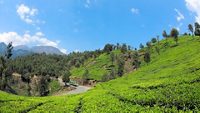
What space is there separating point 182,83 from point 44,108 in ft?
115

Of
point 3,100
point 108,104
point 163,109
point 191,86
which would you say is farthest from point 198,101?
point 3,100

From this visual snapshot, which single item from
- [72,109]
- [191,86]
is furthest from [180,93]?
[72,109]

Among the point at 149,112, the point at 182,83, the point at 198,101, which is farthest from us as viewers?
the point at 182,83

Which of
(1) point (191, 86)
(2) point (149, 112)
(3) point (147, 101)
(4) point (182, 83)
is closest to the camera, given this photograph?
(2) point (149, 112)

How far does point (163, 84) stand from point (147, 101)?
1849 cm

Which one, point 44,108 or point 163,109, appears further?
point 44,108

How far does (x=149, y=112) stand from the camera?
57.5m

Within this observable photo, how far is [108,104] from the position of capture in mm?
69312

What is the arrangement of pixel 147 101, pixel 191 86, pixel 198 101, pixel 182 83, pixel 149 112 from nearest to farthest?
pixel 149 112, pixel 198 101, pixel 147 101, pixel 191 86, pixel 182 83

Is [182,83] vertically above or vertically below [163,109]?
above

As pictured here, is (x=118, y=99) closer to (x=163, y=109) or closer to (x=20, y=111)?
(x=163, y=109)

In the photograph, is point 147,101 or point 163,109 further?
point 147,101

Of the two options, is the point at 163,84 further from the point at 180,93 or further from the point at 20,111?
the point at 20,111

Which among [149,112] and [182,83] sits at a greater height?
[182,83]
